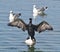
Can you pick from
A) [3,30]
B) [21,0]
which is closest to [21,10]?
[21,0]

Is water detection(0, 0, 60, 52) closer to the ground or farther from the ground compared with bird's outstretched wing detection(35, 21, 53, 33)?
closer to the ground

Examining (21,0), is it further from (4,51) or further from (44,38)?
(4,51)

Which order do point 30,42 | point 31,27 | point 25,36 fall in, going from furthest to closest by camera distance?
point 25,36 → point 31,27 → point 30,42

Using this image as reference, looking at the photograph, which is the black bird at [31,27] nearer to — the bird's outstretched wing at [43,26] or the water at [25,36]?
the bird's outstretched wing at [43,26]

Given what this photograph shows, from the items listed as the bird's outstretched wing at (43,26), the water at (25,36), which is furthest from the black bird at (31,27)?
the water at (25,36)

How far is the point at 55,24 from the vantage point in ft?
67.8

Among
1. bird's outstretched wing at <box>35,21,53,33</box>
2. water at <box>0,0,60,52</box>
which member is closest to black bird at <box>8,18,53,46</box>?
bird's outstretched wing at <box>35,21,53,33</box>

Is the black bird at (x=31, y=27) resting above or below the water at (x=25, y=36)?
above

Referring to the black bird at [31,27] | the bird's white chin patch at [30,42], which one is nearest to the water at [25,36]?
the bird's white chin patch at [30,42]

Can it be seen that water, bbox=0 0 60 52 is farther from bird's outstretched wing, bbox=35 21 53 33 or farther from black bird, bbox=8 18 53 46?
bird's outstretched wing, bbox=35 21 53 33

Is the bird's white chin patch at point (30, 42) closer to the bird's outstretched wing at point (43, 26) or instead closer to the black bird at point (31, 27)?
the black bird at point (31, 27)

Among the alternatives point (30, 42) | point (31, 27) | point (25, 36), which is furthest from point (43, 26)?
point (25, 36)

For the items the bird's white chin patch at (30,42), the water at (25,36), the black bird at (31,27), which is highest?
the black bird at (31,27)

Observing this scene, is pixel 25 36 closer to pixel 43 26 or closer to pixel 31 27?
pixel 31 27
